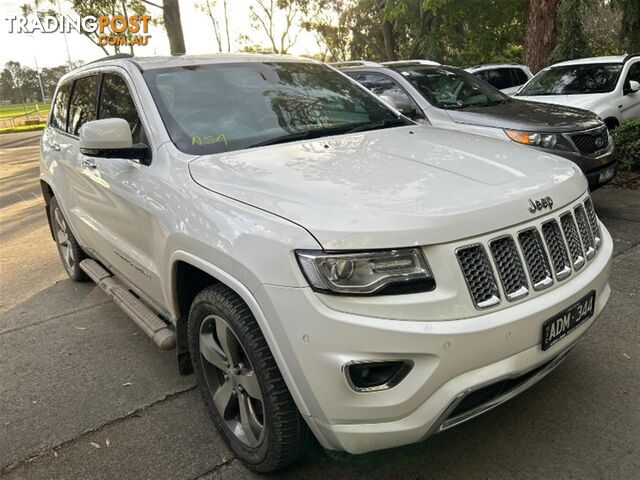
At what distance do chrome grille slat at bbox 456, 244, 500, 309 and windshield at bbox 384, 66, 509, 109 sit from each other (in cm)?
487

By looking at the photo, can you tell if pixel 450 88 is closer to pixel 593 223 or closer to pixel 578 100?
pixel 578 100

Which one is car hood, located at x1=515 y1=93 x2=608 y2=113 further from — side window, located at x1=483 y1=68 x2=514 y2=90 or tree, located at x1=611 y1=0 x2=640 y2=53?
tree, located at x1=611 y1=0 x2=640 y2=53

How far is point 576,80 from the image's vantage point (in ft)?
29.7

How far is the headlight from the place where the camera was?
6.43 ft

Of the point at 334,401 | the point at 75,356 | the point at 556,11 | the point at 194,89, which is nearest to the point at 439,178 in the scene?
the point at 334,401

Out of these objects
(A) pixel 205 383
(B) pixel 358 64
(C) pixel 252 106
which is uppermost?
(B) pixel 358 64

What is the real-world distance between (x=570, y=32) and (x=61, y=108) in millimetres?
11832

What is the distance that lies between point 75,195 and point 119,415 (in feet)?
6.40

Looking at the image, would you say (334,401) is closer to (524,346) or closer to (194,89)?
(524,346)

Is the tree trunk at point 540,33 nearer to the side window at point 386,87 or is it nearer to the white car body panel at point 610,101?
the white car body panel at point 610,101

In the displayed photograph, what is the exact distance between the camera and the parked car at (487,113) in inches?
228

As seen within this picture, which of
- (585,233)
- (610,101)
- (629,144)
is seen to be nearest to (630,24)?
(610,101)

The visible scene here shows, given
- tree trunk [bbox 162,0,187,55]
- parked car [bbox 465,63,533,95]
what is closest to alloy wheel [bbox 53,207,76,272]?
tree trunk [bbox 162,0,187,55]

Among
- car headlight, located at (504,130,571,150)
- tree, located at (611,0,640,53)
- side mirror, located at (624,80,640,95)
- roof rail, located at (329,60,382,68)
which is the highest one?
tree, located at (611,0,640,53)
